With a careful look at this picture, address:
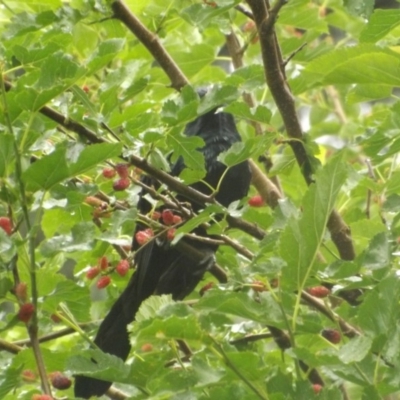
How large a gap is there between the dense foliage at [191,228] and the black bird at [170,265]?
116 mm

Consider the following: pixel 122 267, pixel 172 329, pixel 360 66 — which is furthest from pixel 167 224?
pixel 172 329

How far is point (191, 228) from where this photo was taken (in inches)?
66.2

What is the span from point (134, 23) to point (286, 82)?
0.45 meters

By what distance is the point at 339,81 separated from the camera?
157 cm

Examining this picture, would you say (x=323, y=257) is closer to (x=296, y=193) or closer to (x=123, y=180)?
(x=296, y=193)

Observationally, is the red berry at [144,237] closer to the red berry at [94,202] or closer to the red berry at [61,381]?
the red berry at [94,202]

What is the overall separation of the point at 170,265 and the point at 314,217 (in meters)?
1.52

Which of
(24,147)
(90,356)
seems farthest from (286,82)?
(90,356)

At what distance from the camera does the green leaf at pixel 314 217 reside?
4.45ft

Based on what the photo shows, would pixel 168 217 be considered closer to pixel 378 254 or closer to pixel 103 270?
pixel 103 270

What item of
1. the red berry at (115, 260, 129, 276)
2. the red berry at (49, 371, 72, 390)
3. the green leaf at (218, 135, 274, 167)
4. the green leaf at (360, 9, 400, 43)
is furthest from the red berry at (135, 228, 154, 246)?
the green leaf at (360, 9, 400, 43)

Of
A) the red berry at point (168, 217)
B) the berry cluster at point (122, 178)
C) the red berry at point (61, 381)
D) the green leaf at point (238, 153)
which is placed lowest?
the red berry at point (61, 381)

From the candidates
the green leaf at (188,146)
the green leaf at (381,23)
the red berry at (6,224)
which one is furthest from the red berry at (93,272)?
the green leaf at (381,23)

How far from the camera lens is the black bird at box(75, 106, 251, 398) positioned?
2.31 meters
